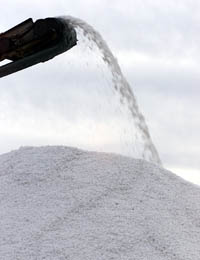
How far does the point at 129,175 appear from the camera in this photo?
8547 millimetres

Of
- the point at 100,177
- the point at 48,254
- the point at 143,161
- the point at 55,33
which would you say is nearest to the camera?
the point at 48,254

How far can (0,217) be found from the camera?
26.1ft

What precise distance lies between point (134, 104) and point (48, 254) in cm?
285

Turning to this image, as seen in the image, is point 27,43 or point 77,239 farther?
point 27,43

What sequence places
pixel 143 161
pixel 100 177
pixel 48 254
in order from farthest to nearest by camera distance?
pixel 143 161 < pixel 100 177 < pixel 48 254

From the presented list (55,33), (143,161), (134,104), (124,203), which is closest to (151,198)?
(124,203)

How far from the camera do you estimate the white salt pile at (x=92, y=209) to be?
7238 mm

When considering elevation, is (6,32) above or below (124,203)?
above

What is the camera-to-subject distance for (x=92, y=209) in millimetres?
7840

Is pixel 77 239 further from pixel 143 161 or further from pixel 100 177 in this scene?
pixel 143 161

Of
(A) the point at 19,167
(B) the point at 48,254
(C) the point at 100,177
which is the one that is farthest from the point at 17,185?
(B) the point at 48,254

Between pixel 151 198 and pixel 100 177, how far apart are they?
70 centimetres

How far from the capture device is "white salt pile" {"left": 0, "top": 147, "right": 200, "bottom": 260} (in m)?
7.24

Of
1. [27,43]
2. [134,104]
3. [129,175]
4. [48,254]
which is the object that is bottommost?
[48,254]
